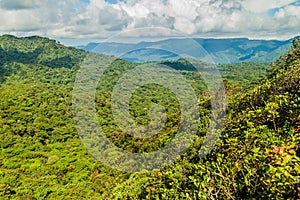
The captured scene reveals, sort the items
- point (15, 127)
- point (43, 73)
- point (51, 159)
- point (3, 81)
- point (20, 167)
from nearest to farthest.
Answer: point (20, 167) < point (51, 159) < point (15, 127) < point (3, 81) < point (43, 73)

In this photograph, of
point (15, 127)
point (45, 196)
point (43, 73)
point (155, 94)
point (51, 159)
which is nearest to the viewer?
point (45, 196)

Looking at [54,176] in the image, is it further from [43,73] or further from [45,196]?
[43,73]

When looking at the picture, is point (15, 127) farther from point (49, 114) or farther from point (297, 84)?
point (297, 84)

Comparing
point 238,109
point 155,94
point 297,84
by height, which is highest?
point 297,84

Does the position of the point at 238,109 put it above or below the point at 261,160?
below

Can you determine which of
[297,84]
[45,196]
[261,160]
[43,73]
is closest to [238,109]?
[297,84]

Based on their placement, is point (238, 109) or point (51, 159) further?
point (51, 159)

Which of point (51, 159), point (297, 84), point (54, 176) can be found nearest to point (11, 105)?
point (51, 159)
